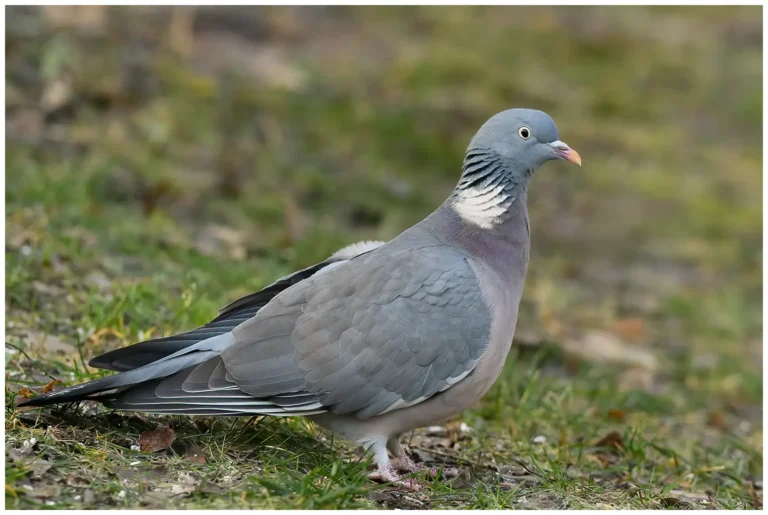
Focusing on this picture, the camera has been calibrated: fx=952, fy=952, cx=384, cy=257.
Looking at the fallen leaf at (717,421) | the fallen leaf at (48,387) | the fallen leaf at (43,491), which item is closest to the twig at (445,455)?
the fallen leaf at (48,387)

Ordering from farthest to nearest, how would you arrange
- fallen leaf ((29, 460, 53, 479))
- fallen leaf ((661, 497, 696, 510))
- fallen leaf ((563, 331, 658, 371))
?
1. fallen leaf ((563, 331, 658, 371))
2. fallen leaf ((661, 497, 696, 510))
3. fallen leaf ((29, 460, 53, 479))

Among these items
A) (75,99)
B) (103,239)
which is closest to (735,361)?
(103,239)

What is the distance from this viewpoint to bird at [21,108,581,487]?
402 cm

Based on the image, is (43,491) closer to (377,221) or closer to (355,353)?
(355,353)

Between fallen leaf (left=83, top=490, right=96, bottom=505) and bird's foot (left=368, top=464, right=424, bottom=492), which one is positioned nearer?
fallen leaf (left=83, top=490, right=96, bottom=505)

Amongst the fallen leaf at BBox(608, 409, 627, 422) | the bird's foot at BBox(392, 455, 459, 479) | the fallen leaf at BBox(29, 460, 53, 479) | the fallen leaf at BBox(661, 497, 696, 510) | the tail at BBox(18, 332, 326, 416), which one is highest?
the tail at BBox(18, 332, 326, 416)

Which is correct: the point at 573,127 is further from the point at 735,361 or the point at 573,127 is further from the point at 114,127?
the point at 114,127

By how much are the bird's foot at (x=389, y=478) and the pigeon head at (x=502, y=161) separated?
1230 millimetres

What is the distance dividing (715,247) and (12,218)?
22.7ft

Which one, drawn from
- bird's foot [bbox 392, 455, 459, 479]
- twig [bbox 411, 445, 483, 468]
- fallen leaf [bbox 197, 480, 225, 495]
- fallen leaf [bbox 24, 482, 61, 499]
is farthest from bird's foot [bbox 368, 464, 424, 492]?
fallen leaf [bbox 24, 482, 61, 499]

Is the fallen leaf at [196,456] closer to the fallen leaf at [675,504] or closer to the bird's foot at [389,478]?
the bird's foot at [389,478]

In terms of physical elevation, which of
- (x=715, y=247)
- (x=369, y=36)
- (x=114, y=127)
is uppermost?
(x=369, y=36)

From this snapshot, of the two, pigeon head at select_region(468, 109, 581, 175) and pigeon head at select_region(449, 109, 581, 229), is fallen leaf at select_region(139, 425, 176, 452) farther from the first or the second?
pigeon head at select_region(468, 109, 581, 175)

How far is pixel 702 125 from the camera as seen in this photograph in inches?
494
